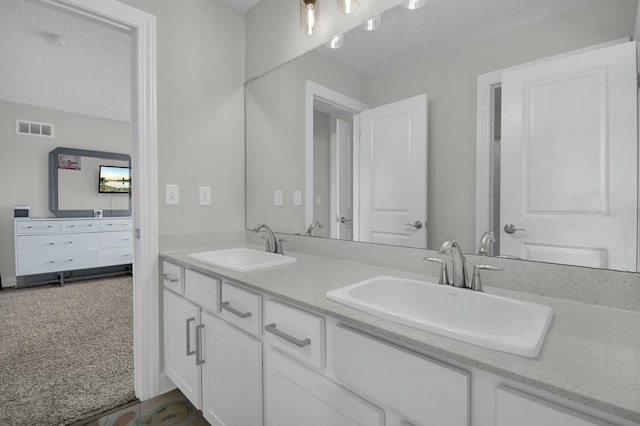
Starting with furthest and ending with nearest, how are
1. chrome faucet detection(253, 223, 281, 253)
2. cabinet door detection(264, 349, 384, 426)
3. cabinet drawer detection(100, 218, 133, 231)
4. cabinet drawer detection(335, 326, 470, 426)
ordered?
cabinet drawer detection(100, 218, 133, 231) < chrome faucet detection(253, 223, 281, 253) < cabinet door detection(264, 349, 384, 426) < cabinet drawer detection(335, 326, 470, 426)

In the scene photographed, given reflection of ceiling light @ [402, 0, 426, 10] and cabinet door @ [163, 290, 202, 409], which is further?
cabinet door @ [163, 290, 202, 409]

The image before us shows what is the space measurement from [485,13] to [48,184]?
5.42 meters

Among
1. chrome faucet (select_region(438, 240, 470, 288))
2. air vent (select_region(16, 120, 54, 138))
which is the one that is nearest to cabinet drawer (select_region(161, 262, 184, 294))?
chrome faucet (select_region(438, 240, 470, 288))

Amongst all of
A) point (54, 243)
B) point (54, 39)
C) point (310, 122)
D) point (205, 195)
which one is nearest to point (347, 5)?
point (310, 122)

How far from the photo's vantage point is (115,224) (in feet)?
15.1

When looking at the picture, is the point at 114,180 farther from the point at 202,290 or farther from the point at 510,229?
the point at 510,229

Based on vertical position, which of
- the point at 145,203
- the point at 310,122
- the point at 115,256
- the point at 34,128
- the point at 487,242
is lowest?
the point at 115,256

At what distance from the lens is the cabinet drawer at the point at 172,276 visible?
1581 mm

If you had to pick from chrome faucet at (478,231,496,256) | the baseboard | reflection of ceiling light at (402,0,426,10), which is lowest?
the baseboard

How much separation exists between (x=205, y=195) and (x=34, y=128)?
3966 mm

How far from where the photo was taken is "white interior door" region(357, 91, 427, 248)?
1291 millimetres

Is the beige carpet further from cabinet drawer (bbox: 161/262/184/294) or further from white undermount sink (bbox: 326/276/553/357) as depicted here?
white undermount sink (bbox: 326/276/553/357)

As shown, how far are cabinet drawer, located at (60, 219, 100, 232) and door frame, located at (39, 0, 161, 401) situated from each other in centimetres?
329

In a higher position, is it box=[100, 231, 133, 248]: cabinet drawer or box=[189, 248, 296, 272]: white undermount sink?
box=[189, 248, 296, 272]: white undermount sink
